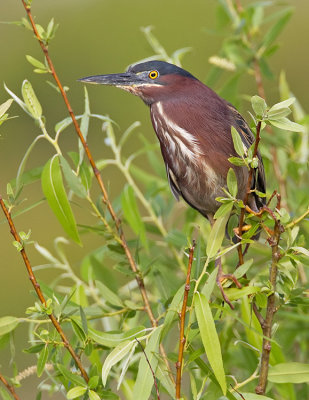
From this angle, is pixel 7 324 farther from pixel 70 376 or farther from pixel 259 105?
pixel 259 105

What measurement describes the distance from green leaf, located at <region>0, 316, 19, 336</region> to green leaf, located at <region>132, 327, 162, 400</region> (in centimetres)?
32

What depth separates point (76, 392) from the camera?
159 centimetres

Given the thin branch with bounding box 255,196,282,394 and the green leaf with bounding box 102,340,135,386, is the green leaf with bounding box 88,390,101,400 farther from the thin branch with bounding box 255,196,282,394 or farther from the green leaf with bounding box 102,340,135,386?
the thin branch with bounding box 255,196,282,394

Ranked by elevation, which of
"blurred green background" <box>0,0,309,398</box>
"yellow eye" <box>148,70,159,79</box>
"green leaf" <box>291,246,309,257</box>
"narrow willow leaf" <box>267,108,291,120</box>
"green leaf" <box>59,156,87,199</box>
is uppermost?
"yellow eye" <box>148,70,159,79</box>

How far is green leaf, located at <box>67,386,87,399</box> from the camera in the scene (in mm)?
1575

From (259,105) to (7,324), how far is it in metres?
0.76

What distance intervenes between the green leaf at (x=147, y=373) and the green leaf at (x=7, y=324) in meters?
0.32

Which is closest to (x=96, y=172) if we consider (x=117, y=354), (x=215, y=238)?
(x=215, y=238)

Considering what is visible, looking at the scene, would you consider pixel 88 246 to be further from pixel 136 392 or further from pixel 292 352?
pixel 136 392

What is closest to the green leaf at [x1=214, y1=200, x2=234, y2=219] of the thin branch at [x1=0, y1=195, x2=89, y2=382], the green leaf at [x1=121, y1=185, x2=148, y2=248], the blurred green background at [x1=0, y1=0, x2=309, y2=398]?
the thin branch at [x1=0, y1=195, x2=89, y2=382]

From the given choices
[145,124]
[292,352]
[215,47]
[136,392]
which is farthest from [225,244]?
[215,47]

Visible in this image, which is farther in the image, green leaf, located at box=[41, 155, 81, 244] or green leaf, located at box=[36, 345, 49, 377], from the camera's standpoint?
green leaf, located at box=[41, 155, 81, 244]

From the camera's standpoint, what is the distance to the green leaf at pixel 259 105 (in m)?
1.50

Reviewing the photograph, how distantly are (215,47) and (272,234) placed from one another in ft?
22.0
